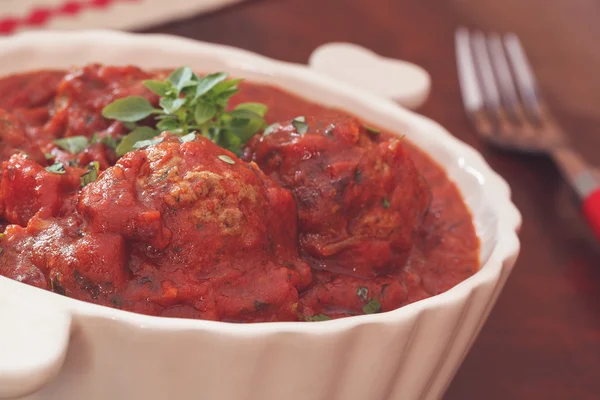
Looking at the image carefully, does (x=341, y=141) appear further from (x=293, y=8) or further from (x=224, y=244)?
(x=293, y=8)

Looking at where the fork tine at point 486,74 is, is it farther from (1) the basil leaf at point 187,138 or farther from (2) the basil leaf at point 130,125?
(1) the basil leaf at point 187,138

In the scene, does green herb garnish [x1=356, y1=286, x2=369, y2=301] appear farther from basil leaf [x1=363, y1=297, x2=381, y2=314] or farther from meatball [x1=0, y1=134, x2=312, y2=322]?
meatball [x1=0, y1=134, x2=312, y2=322]

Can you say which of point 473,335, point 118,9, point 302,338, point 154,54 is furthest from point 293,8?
point 302,338

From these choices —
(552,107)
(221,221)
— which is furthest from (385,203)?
(552,107)

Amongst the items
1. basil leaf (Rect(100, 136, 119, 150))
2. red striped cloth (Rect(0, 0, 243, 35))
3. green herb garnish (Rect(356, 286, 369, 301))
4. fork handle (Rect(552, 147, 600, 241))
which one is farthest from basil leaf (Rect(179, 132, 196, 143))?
red striped cloth (Rect(0, 0, 243, 35))

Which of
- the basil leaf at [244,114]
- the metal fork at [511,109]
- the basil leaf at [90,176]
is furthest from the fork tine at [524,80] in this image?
the basil leaf at [90,176]

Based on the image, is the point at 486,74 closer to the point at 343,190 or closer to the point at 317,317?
the point at 343,190
